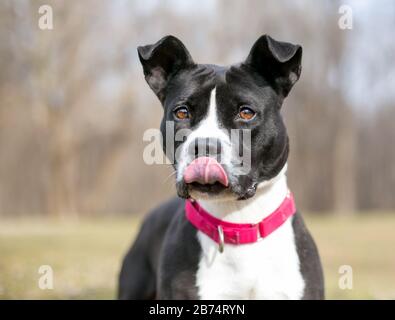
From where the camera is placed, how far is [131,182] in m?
23.5

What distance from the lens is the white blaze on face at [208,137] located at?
10.5 feet

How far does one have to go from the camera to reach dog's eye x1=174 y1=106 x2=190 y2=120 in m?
3.51

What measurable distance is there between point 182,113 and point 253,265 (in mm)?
977

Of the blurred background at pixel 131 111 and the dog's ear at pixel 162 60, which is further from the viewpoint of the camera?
the blurred background at pixel 131 111

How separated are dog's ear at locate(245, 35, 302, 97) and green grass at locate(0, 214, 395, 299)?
3.39 m

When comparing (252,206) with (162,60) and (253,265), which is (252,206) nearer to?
(253,265)

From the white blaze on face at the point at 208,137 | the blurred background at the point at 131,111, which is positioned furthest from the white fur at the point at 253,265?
the blurred background at the point at 131,111

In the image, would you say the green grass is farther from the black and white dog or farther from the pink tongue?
the pink tongue

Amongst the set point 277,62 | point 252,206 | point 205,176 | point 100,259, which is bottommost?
point 100,259

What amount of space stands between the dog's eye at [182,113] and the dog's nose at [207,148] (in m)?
0.37

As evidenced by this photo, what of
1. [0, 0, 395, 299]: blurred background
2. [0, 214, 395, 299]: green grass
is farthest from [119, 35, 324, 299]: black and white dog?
[0, 0, 395, 299]: blurred background

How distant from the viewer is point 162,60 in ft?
13.0

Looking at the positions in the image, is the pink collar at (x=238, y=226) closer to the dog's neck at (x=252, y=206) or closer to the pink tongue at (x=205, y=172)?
the dog's neck at (x=252, y=206)

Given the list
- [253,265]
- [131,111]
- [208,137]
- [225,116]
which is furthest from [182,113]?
[131,111]
